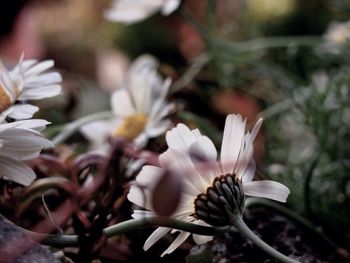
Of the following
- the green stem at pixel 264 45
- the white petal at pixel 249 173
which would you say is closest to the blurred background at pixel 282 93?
the green stem at pixel 264 45

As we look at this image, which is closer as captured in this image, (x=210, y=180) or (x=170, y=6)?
(x=210, y=180)

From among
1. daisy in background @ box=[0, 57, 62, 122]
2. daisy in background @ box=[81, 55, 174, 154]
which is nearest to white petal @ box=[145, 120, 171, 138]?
daisy in background @ box=[81, 55, 174, 154]

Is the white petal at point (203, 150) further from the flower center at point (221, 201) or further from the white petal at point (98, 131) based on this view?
the white petal at point (98, 131)

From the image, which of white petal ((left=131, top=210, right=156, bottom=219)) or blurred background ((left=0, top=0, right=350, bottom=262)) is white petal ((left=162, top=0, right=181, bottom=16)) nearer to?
blurred background ((left=0, top=0, right=350, bottom=262))

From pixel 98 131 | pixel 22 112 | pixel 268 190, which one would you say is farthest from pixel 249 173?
pixel 98 131

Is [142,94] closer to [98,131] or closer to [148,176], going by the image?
[98,131]

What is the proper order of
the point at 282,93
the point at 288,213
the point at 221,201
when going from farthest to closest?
the point at 282,93 < the point at 288,213 < the point at 221,201
